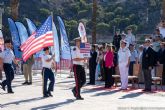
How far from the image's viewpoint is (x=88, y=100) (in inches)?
530

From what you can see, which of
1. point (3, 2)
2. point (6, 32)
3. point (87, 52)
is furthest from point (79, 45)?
point (3, 2)

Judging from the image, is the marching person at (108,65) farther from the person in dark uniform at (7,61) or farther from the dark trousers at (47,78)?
the person in dark uniform at (7,61)

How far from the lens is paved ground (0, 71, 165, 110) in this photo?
11875mm

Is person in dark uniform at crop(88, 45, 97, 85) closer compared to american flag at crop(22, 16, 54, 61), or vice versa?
american flag at crop(22, 16, 54, 61)

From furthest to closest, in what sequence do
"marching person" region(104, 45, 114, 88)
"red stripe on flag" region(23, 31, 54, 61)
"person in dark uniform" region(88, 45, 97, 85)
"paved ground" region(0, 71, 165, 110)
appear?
"person in dark uniform" region(88, 45, 97, 85) < "marching person" region(104, 45, 114, 88) < "red stripe on flag" region(23, 31, 54, 61) < "paved ground" region(0, 71, 165, 110)

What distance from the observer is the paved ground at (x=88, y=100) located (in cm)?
1188

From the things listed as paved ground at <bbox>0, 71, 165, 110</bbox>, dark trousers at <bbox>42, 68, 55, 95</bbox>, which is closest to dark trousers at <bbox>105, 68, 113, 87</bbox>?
paved ground at <bbox>0, 71, 165, 110</bbox>

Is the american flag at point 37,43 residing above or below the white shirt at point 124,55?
above

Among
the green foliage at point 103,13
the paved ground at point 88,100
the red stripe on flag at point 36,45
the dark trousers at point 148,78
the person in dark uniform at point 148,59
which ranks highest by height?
the green foliage at point 103,13

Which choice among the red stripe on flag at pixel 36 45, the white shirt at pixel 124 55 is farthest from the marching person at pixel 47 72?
the white shirt at pixel 124 55

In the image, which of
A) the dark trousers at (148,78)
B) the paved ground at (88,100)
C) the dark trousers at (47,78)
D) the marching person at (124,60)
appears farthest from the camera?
the marching person at (124,60)

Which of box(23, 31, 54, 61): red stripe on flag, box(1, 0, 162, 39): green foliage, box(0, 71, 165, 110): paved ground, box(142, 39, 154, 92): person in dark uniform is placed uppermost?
box(1, 0, 162, 39): green foliage

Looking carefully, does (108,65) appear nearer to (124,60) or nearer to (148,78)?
(124,60)

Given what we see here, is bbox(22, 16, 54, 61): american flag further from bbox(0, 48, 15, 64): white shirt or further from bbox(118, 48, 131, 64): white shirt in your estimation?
bbox(118, 48, 131, 64): white shirt
